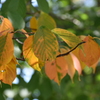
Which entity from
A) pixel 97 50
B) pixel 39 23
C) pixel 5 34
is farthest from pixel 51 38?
pixel 39 23

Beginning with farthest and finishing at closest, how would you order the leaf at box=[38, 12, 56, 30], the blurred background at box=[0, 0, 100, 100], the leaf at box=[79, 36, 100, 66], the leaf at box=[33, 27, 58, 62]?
1. the blurred background at box=[0, 0, 100, 100]
2. the leaf at box=[38, 12, 56, 30]
3. the leaf at box=[79, 36, 100, 66]
4. the leaf at box=[33, 27, 58, 62]

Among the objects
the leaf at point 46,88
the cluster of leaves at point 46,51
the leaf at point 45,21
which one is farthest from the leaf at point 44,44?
the leaf at point 46,88

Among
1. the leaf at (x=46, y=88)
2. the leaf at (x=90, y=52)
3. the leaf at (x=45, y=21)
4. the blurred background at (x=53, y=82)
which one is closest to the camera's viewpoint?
the leaf at (x=90, y=52)

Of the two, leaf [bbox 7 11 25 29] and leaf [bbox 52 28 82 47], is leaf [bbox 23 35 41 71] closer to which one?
leaf [bbox 52 28 82 47]

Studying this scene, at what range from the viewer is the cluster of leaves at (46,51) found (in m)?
0.95

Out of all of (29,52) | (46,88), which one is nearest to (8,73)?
(29,52)

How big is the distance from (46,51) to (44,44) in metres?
0.02

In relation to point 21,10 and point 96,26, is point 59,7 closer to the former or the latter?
point 96,26

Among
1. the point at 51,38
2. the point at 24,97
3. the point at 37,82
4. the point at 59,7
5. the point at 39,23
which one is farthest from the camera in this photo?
the point at 59,7

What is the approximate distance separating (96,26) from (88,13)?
148 mm

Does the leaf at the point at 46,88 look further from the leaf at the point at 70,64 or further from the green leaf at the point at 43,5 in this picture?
the leaf at the point at 70,64

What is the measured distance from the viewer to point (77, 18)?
272 centimetres

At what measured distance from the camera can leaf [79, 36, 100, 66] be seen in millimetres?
1138

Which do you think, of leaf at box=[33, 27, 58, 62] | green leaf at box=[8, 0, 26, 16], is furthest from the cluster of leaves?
green leaf at box=[8, 0, 26, 16]
